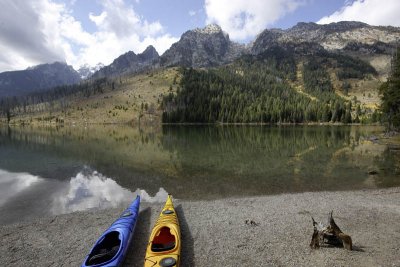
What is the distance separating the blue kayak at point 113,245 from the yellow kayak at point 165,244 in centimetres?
135

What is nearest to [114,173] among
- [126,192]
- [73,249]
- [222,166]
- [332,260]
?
[126,192]

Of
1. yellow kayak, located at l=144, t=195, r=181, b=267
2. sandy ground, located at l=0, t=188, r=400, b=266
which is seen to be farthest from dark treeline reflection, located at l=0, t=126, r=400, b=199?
yellow kayak, located at l=144, t=195, r=181, b=267

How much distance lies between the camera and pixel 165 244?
16.1 meters

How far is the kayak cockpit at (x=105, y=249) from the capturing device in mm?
13773

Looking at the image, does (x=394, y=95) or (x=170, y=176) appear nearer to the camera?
(x=170, y=176)

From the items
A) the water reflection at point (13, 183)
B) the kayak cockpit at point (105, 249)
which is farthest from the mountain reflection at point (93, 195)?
the kayak cockpit at point (105, 249)

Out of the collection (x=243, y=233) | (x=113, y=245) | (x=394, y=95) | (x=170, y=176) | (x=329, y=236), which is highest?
(x=394, y=95)

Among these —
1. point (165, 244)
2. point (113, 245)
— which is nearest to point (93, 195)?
point (113, 245)

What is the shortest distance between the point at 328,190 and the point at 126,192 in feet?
71.5

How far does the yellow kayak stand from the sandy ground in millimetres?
1270

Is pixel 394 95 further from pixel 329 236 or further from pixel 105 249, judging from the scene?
pixel 105 249

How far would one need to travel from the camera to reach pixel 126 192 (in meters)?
31.8

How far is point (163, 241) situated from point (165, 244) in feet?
1.34

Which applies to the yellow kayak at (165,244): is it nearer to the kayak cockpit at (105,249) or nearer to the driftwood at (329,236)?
the kayak cockpit at (105,249)
